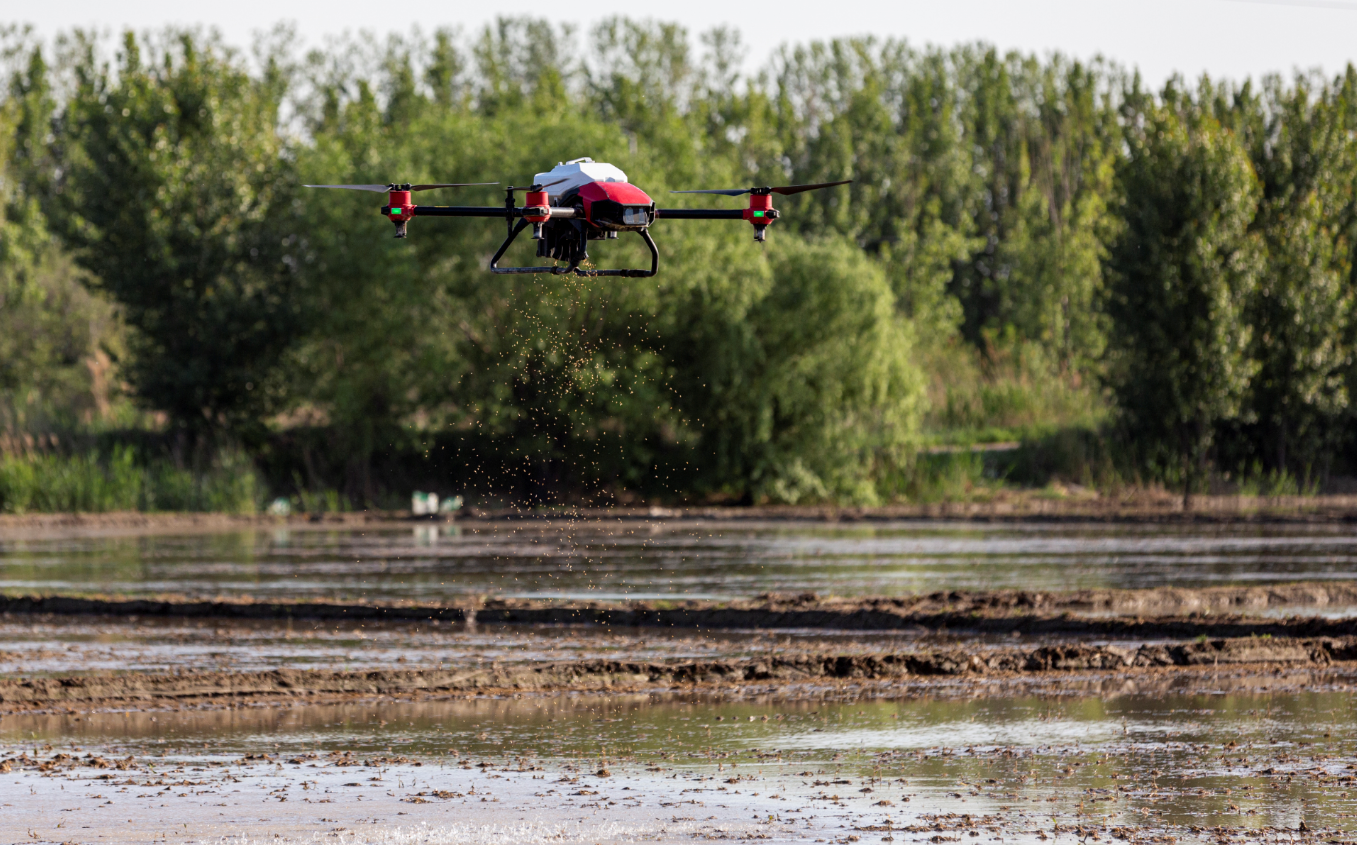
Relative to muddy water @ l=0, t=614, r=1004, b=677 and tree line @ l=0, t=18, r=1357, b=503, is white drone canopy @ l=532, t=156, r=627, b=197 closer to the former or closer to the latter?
muddy water @ l=0, t=614, r=1004, b=677

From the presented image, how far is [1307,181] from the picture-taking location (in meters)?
45.9

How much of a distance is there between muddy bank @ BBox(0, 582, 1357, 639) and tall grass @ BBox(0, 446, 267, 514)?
1994cm

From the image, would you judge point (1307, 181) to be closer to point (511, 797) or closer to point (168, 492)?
point (168, 492)

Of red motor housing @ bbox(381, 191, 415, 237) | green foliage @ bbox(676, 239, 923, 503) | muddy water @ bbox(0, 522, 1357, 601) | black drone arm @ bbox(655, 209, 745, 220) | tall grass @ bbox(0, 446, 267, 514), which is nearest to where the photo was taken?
black drone arm @ bbox(655, 209, 745, 220)

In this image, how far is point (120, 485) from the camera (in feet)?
141

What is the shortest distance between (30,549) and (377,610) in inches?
588

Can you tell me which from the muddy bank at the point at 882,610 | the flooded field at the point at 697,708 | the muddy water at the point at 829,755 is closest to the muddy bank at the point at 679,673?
the flooded field at the point at 697,708

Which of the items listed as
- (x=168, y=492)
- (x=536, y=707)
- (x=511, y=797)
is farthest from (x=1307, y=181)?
(x=511, y=797)

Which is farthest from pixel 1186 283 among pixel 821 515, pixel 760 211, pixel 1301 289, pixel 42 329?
pixel 42 329

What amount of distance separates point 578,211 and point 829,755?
15.1 ft

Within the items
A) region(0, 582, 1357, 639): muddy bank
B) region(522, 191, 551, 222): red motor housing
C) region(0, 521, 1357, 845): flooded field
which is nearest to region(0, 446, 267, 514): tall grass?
region(0, 521, 1357, 845): flooded field

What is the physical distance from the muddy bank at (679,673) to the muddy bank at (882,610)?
5.80 ft

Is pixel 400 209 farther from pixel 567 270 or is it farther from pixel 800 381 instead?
pixel 800 381

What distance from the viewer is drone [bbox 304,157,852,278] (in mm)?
10906
